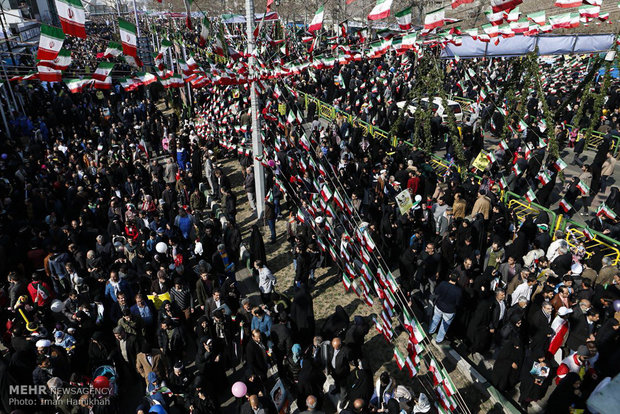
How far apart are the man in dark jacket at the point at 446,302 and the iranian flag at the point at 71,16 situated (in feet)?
25.0

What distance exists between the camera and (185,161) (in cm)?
1427

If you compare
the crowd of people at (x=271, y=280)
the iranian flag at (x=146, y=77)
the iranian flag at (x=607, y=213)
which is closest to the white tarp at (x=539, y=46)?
the crowd of people at (x=271, y=280)

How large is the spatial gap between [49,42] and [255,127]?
4.93m

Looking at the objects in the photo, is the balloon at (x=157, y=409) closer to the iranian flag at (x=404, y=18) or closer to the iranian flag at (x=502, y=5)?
the iranian flag at (x=502, y=5)

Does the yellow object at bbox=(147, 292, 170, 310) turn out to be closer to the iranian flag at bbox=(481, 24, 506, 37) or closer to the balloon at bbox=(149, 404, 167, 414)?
the balloon at bbox=(149, 404, 167, 414)

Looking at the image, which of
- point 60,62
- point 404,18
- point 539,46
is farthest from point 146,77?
point 539,46

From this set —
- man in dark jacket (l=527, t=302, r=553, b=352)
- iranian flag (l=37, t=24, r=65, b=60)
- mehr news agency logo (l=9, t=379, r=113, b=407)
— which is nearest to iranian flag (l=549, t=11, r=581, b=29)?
man in dark jacket (l=527, t=302, r=553, b=352)

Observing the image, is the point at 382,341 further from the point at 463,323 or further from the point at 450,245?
the point at 450,245

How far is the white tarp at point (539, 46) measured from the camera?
27625 mm

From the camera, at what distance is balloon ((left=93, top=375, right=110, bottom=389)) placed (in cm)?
589

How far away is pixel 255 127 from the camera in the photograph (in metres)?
11.2

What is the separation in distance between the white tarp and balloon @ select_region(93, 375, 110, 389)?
26.9m

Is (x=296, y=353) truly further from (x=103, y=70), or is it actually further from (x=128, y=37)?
(x=103, y=70)

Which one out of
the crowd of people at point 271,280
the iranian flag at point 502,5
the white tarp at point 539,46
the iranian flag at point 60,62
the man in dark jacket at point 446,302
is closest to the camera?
the crowd of people at point 271,280
